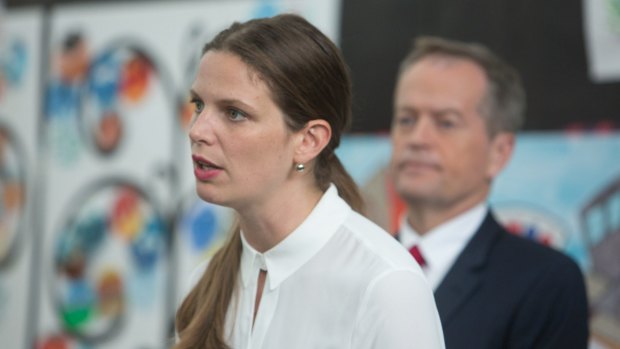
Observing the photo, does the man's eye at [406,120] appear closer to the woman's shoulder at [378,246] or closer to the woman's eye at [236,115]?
the woman's shoulder at [378,246]

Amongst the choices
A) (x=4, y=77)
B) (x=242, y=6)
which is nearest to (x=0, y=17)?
(x=4, y=77)

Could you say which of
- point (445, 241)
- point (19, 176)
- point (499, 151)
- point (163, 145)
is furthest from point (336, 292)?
point (19, 176)

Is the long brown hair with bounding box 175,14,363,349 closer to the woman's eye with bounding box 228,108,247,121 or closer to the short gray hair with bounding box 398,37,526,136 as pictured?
the woman's eye with bounding box 228,108,247,121

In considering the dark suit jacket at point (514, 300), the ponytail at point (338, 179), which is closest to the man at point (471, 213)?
the dark suit jacket at point (514, 300)

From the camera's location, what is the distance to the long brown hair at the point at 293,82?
173cm

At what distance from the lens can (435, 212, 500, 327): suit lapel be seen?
2439 millimetres

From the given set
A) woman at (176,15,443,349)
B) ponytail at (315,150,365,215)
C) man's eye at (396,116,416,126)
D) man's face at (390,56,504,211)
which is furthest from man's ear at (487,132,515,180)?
woman at (176,15,443,349)

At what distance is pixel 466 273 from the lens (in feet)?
8.20

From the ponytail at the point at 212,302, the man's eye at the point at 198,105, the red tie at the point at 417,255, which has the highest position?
the man's eye at the point at 198,105

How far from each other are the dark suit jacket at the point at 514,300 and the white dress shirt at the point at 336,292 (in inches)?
25.5

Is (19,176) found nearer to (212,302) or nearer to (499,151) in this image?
(499,151)

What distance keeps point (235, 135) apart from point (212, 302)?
41 cm

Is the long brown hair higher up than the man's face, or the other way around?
the long brown hair

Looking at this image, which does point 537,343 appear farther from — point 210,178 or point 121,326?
point 121,326
